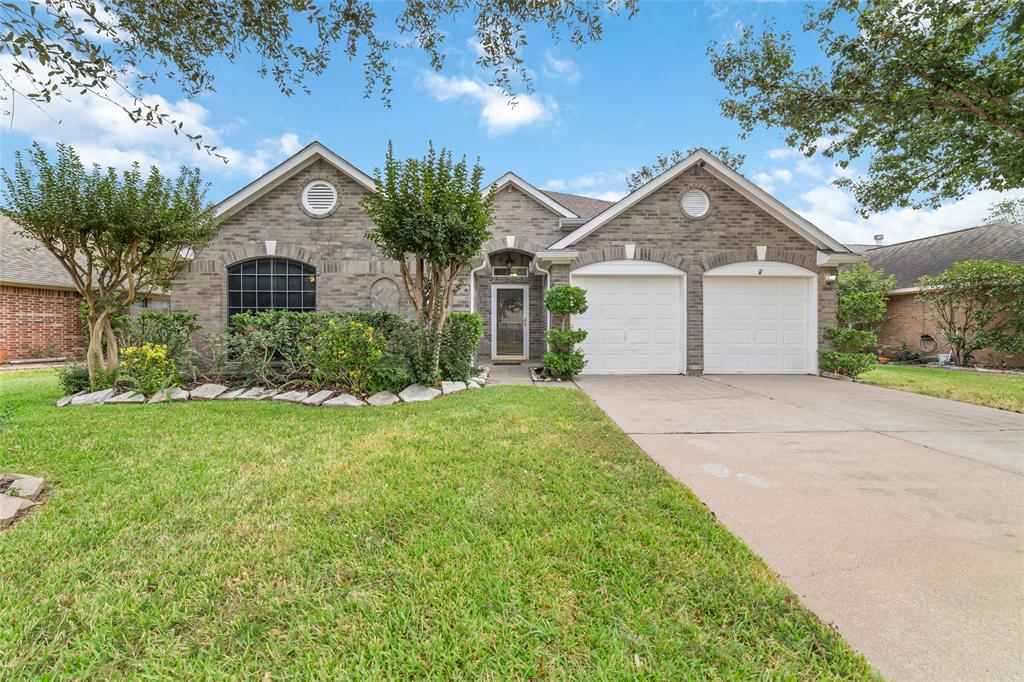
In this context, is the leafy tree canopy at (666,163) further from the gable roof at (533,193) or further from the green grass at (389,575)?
the green grass at (389,575)

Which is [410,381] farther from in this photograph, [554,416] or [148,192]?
[148,192]

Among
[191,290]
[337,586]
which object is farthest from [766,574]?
[191,290]

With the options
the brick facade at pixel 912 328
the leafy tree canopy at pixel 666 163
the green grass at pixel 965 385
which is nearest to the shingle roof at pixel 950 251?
the brick facade at pixel 912 328

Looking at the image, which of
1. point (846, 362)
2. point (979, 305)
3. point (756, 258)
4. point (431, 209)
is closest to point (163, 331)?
point (431, 209)

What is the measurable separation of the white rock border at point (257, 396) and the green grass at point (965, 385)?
9.05m

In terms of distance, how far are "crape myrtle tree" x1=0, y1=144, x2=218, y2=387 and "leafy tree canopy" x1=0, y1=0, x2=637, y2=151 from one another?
407cm

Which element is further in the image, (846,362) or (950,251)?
(950,251)

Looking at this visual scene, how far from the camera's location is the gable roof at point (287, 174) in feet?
31.0

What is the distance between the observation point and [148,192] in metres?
6.51

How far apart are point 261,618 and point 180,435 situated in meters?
3.82

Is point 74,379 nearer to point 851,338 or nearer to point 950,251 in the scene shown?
point 851,338

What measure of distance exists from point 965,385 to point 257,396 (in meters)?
14.1

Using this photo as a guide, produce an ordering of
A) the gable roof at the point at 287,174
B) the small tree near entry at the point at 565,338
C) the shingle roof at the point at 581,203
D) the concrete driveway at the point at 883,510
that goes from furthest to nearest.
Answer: the shingle roof at the point at 581,203 < the gable roof at the point at 287,174 < the small tree near entry at the point at 565,338 < the concrete driveway at the point at 883,510

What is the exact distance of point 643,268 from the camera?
9.78 meters
